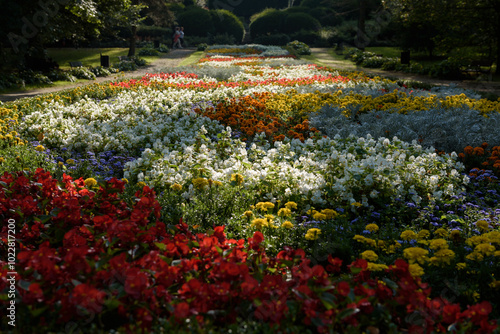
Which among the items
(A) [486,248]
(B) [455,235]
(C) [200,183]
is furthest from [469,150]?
(C) [200,183]

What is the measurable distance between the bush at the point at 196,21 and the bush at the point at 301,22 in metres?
8.43

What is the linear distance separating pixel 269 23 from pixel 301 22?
354cm

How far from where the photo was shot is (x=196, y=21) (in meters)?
38.5

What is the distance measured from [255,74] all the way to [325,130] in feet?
27.2

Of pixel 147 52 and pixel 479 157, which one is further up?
pixel 147 52

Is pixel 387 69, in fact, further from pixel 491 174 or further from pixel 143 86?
pixel 491 174

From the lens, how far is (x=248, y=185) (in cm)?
389

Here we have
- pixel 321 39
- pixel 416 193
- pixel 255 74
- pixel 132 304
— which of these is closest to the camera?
pixel 132 304

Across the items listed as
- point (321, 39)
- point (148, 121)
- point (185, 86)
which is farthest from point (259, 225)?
point (321, 39)

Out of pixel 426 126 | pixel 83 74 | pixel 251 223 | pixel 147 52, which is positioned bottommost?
pixel 251 223

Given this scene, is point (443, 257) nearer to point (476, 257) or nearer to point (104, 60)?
point (476, 257)

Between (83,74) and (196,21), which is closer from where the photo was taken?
(83,74)

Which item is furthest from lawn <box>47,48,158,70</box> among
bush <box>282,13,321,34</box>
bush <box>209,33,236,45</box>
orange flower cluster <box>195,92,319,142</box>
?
bush <box>282,13,321,34</box>

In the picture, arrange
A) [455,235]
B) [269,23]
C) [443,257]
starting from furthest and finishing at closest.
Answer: [269,23] < [455,235] < [443,257]
